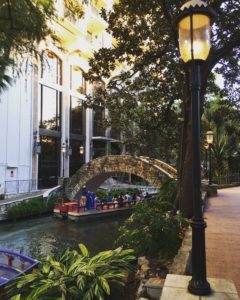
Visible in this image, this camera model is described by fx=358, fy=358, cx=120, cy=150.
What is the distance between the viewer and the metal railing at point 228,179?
29.7 metres

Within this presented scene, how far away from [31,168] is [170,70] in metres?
18.7

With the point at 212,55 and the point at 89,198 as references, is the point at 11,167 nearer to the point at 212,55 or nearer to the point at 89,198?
the point at 89,198

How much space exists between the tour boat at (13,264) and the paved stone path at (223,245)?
4.41m

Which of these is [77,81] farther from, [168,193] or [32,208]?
[168,193]

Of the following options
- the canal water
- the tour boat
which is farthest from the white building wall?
the tour boat

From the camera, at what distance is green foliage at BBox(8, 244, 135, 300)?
209 inches

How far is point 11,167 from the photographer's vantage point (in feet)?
89.6

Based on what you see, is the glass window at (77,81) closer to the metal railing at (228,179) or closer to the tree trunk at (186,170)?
the metal railing at (228,179)

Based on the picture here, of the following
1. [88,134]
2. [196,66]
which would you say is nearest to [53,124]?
[88,134]

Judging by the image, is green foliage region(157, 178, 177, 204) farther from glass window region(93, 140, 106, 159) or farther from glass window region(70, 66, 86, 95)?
glass window region(93, 140, 106, 159)

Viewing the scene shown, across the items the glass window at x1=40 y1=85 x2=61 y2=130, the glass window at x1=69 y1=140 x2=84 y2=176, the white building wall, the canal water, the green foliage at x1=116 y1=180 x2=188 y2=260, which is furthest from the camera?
the glass window at x1=69 y1=140 x2=84 y2=176

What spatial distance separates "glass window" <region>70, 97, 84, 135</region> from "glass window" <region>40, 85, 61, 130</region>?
2.57 metres

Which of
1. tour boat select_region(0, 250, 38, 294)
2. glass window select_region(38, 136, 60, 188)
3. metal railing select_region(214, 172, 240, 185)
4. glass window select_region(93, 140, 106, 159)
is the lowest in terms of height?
tour boat select_region(0, 250, 38, 294)

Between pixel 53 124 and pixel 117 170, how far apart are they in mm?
10249
